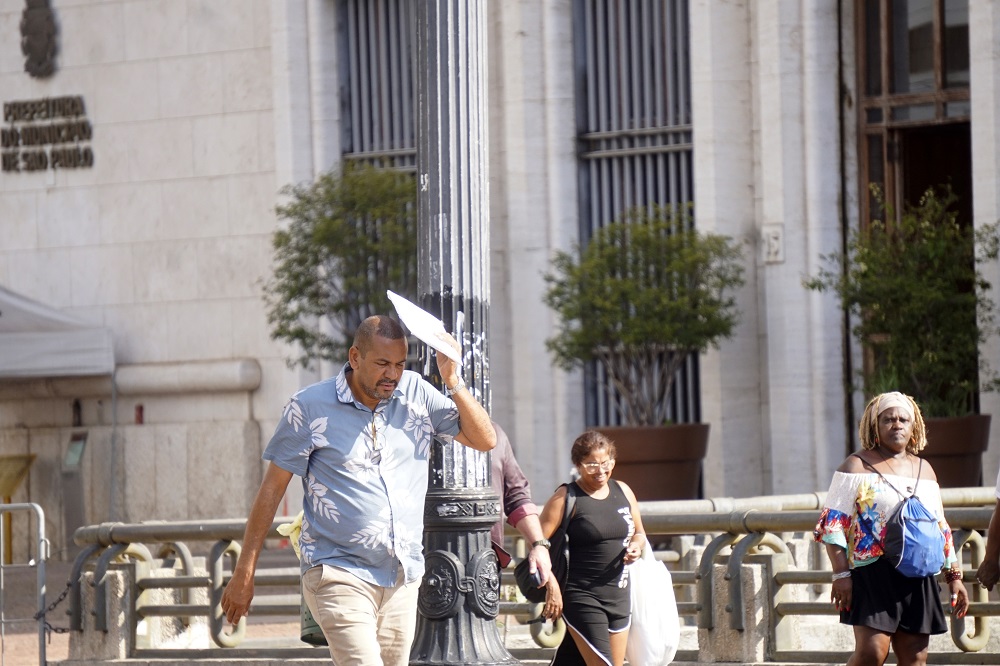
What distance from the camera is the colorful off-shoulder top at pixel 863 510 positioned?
23.7 ft

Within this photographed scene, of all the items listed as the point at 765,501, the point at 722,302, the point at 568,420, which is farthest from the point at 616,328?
the point at 765,501

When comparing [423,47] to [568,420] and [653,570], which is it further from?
[568,420]

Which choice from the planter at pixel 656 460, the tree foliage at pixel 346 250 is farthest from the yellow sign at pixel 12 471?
the planter at pixel 656 460

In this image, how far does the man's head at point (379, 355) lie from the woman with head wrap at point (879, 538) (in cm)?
213

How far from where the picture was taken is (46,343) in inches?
819

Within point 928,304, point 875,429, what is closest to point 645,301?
point 928,304

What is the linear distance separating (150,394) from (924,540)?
15922mm

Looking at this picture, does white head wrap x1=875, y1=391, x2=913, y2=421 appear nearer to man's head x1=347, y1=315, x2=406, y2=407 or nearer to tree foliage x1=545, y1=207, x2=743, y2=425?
man's head x1=347, y1=315, x2=406, y2=407

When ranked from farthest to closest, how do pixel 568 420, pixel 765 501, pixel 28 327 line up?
pixel 28 327 → pixel 568 420 → pixel 765 501

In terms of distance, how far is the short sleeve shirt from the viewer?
20.4ft

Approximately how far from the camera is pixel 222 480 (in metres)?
21.3

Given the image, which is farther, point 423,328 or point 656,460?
point 656,460

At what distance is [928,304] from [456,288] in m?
9.08

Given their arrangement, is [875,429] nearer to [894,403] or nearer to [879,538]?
[894,403]
